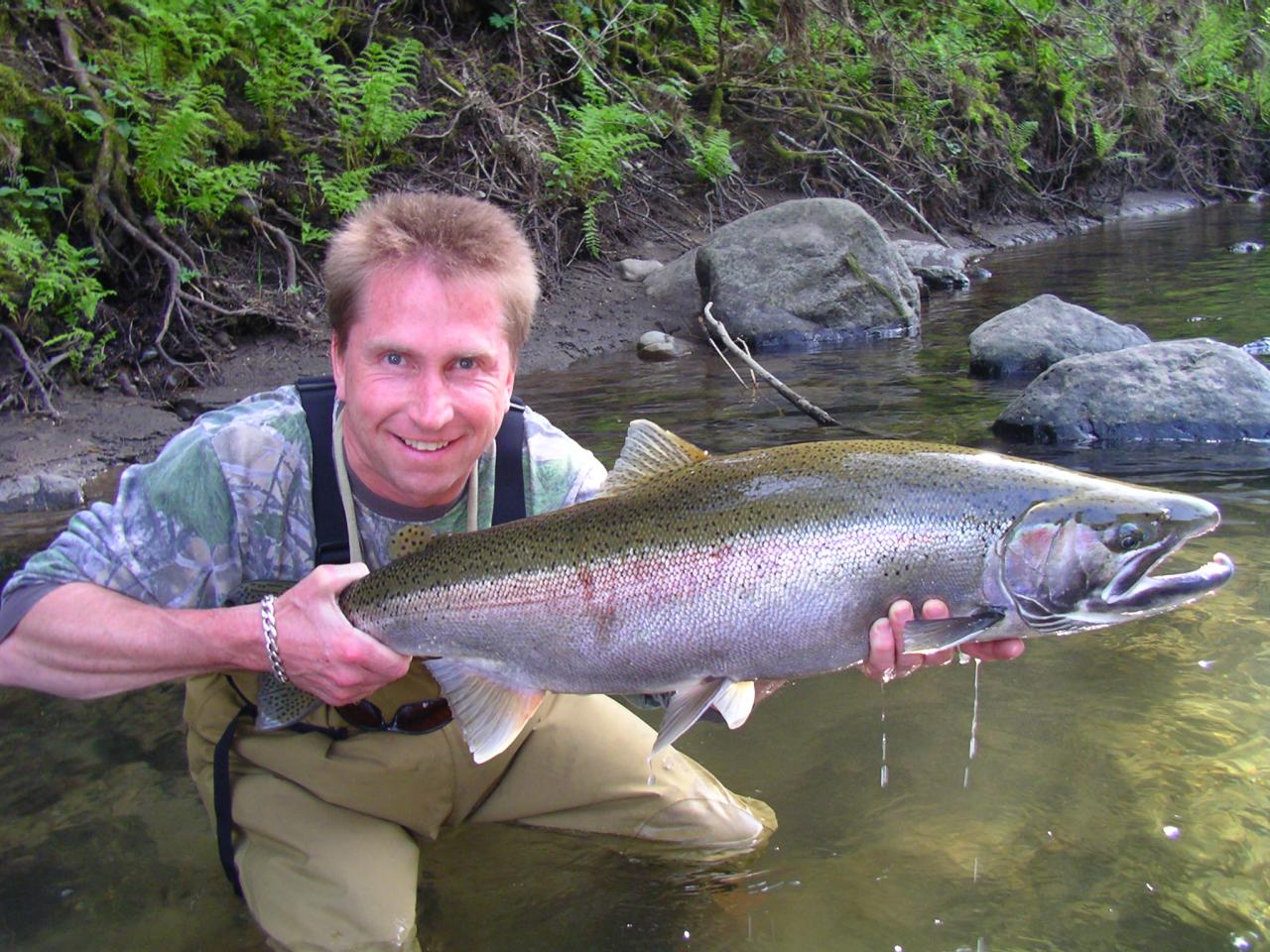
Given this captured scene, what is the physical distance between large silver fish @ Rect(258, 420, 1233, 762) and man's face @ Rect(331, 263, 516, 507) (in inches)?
9.8

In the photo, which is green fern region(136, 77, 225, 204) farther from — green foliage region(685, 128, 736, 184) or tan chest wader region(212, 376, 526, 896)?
green foliage region(685, 128, 736, 184)

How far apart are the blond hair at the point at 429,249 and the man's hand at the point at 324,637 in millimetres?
631

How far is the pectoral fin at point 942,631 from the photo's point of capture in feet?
8.25

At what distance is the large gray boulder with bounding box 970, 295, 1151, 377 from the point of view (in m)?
9.09

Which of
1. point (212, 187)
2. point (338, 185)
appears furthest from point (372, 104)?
point (212, 187)

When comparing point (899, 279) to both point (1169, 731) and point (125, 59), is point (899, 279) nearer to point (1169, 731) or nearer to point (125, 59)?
point (125, 59)

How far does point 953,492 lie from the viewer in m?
2.62

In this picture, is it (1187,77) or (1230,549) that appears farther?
(1187,77)

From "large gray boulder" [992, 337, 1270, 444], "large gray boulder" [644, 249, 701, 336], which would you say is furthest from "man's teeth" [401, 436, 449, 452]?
"large gray boulder" [644, 249, 701, 336]

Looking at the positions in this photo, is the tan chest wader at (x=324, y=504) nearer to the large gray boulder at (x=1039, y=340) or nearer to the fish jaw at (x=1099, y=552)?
the fish jaw at (x=1099, y=552)

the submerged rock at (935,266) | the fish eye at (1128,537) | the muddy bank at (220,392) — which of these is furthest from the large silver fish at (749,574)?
the submerged rock at (935,266)

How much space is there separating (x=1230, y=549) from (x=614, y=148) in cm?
842

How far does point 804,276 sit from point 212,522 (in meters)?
9.25

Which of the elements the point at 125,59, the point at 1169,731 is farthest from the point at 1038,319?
the point at 125,59
